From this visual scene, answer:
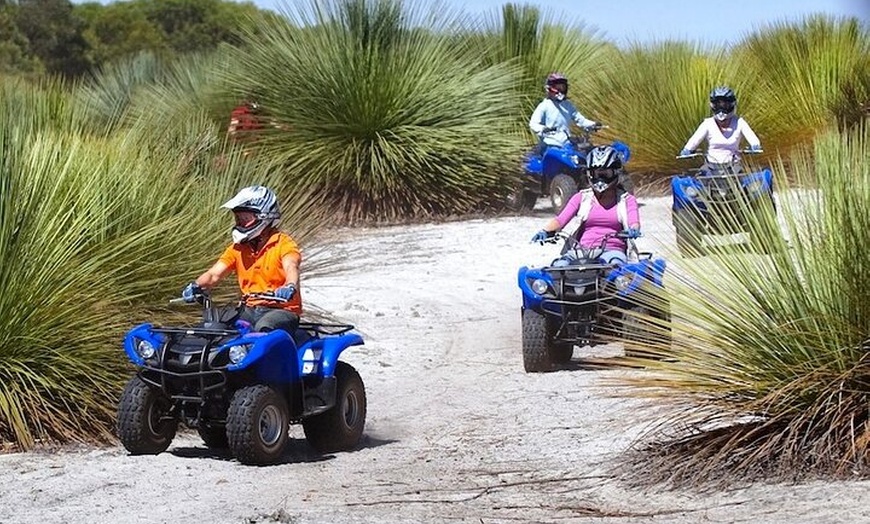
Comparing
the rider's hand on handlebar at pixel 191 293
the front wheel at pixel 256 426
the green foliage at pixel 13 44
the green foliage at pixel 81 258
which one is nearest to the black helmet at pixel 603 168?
the green foliage at pixel 81 258

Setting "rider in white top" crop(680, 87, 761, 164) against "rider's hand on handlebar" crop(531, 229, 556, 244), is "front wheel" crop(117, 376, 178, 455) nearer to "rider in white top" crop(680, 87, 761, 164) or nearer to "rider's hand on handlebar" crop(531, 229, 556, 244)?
"rider's hand on handlebar" crop(531, 229, 556, 244)

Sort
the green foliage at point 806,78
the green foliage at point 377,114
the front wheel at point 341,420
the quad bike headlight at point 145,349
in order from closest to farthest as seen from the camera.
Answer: the quad bike headlight at point 145,349 → the front wheel at point 341,420 → the green foliage at point 377,114 → the green foliage at point 806,78

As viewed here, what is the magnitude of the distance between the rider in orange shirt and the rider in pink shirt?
9.35ft

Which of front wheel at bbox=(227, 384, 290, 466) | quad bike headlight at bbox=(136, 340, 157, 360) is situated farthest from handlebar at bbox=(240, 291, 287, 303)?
quad bike headlight at bbox=(136, 340, 157, 360)

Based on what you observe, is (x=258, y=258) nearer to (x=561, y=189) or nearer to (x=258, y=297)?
(x=258, y=297)

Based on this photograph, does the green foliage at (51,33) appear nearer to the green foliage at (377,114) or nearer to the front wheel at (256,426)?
the green foliage at (377,114)

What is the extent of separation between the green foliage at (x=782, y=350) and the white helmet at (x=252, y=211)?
2358mm

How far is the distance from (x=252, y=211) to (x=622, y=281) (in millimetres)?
2896

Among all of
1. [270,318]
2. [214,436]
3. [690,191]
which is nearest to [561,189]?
[690,191]

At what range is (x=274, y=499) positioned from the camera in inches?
261

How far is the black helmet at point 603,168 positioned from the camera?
421 inches

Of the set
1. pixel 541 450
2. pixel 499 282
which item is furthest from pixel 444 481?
pixel 499 282

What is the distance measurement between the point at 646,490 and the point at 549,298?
3960 mm

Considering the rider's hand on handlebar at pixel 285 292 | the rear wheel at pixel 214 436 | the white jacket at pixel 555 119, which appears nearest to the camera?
the rear wheel at pixel 214 436
